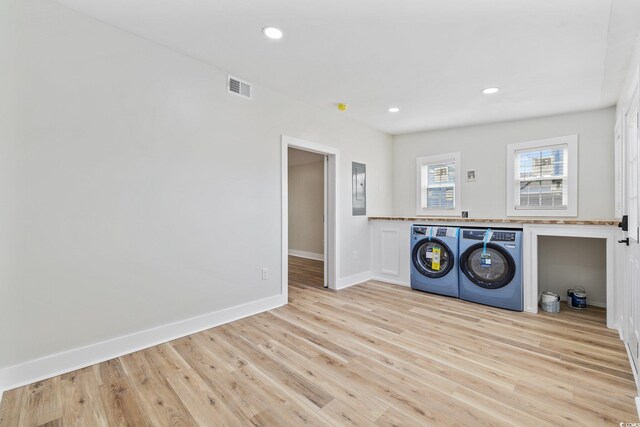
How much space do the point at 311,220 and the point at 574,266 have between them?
4747 mm

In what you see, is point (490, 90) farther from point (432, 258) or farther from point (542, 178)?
point (432, 258)

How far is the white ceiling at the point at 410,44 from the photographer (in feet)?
6.57

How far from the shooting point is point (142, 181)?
2418 mm

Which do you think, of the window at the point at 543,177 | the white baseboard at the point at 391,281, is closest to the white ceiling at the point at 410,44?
the window at the point at 543,177

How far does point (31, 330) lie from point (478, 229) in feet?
13.7

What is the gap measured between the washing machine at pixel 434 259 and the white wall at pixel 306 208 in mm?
2879

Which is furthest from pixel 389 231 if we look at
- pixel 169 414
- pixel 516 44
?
pixel 169 414

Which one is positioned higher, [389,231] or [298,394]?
[389,231]

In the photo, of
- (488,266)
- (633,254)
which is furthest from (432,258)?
(633,254)

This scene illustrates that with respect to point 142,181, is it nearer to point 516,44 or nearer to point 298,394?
point 298,394

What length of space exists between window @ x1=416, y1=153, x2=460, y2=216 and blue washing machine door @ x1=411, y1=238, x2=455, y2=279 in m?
1.15

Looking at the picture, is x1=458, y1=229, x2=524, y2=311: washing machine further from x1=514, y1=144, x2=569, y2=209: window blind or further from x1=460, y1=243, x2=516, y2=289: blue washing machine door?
x1=514, y1=144, x2=569, y2=209: window blind

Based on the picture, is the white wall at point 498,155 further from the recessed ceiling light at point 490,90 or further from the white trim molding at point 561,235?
the recessed ceiling light at point 490,90

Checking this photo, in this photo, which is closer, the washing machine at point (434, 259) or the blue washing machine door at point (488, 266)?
the blue washing machine door at point (488, 266)
